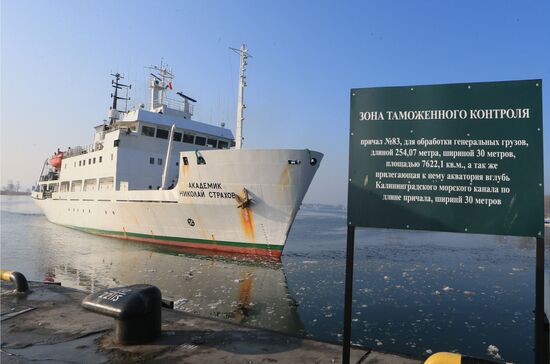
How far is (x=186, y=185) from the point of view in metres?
17.1

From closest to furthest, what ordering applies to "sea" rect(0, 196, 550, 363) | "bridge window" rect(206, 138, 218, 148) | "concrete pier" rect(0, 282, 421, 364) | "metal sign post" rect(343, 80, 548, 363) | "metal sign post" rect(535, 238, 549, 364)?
"metal sign post" rect(535, 238, 549, 364)
"metal sign post" rect(343, 80, 548, 363)
"concrete pier" rect(0, 282, 421, 364)
"sea" rect(0, 196, 550, 363)
"bridge window" rect(206, 138, 218, 148)

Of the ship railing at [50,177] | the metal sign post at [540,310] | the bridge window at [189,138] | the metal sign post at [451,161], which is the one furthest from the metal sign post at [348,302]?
the ship railing at [50,177]

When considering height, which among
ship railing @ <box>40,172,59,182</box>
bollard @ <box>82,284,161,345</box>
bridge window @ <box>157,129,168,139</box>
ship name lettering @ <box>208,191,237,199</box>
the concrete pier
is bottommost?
the concrete pier

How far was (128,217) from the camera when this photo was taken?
20656mm

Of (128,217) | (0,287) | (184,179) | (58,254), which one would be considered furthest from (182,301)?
(128,217)

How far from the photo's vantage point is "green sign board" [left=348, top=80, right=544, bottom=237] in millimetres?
2721

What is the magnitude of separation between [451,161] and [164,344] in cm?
359

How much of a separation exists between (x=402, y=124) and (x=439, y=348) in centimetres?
514

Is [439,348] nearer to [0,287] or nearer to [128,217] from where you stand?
[0,287]

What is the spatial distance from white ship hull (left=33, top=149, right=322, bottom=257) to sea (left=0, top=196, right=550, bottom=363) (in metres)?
0.96

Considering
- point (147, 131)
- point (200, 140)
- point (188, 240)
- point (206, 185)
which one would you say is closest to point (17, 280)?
point (206, 185)

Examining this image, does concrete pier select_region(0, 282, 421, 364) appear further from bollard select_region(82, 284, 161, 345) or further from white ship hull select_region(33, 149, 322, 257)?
white ship hull select_region(33, 149, 322, 257)

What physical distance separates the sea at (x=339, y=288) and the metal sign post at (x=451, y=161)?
2.44 meters

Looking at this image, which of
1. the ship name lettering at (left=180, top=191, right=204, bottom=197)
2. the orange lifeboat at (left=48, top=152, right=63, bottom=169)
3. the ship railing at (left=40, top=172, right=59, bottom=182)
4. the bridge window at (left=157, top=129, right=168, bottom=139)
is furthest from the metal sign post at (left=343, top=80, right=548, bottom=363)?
the ship railing at (left=40, top=172, right=59, bottom=182)
